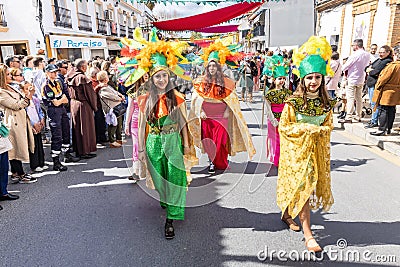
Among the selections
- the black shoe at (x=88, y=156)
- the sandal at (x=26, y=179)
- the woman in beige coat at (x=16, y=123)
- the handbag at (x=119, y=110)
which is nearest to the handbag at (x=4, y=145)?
the woman in beige coat at (x=16, y=123)

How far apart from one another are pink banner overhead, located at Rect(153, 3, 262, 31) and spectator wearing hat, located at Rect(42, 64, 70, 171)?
364 cm

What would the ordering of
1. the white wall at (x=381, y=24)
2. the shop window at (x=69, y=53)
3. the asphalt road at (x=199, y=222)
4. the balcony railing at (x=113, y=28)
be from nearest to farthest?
1. the asphalt road at (x=199, y=222)
2. the white wall at (x=381, y=24)
3. the shop window at (x=69, y=53)
4. the balcony railing at (x=113, y=28)

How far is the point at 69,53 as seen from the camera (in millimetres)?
18719

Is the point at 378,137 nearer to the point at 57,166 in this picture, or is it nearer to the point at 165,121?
the point at 165,121

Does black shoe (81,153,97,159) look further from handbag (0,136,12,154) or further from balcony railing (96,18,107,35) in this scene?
balcony railing (96,18,107,35)

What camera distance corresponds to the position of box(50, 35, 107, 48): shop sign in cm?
1555

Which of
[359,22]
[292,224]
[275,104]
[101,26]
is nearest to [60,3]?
[101,26]

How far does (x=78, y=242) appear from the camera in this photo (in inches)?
123

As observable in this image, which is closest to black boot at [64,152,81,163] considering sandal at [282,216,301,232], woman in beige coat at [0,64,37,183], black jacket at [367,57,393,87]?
woman in beige coat at [0,64,37,183]

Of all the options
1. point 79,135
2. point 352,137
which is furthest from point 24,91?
point 352,137

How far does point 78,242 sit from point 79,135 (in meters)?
2.95

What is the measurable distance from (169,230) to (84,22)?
65.6ft

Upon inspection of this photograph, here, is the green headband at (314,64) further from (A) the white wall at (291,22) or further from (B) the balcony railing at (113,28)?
(B) the balcony railing at (113,28)

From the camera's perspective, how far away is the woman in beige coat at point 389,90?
19.2 feet
